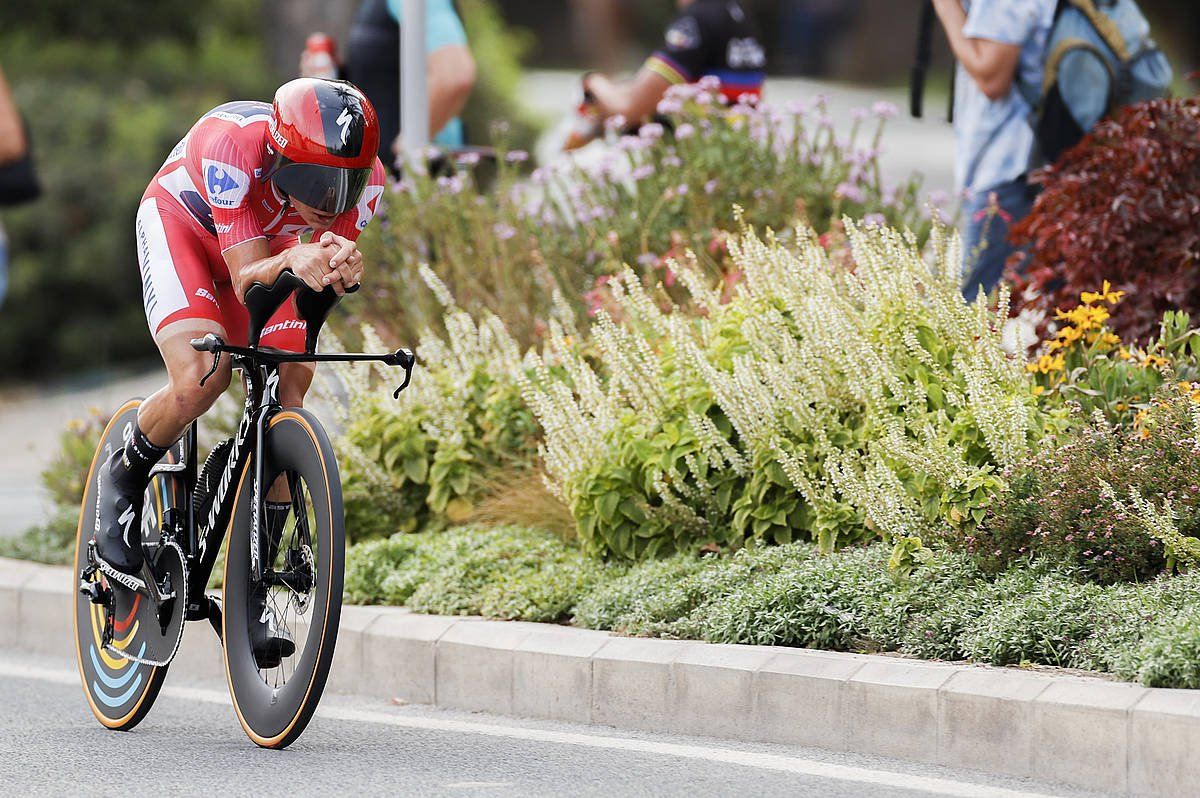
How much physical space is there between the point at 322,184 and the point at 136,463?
112 cm

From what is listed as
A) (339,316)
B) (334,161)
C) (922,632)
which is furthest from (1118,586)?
(339,316)

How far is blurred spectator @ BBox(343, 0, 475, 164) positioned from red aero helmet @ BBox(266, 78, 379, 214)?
191 inches

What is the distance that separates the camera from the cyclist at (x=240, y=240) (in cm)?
504

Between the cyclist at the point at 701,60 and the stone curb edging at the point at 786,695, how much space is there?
4.06 m

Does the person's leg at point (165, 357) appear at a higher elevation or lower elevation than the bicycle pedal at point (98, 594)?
higher

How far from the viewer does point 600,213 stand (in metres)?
9.01

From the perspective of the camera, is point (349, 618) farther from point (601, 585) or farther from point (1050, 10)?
point (1050, 10)

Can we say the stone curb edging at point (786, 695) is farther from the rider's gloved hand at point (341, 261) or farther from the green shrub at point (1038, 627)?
the rider's gloved hand at point (341, 261)

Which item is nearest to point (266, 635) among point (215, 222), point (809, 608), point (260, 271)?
point (260, 271)

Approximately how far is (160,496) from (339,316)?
342cm

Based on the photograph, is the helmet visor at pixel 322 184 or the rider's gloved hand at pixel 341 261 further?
the helmet visor at pixel 322 184

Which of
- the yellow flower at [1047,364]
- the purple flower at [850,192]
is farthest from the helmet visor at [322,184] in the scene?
the purple flower at [850,192]

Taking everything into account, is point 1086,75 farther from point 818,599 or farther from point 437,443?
point 818,599

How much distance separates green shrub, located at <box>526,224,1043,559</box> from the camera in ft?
19.4
